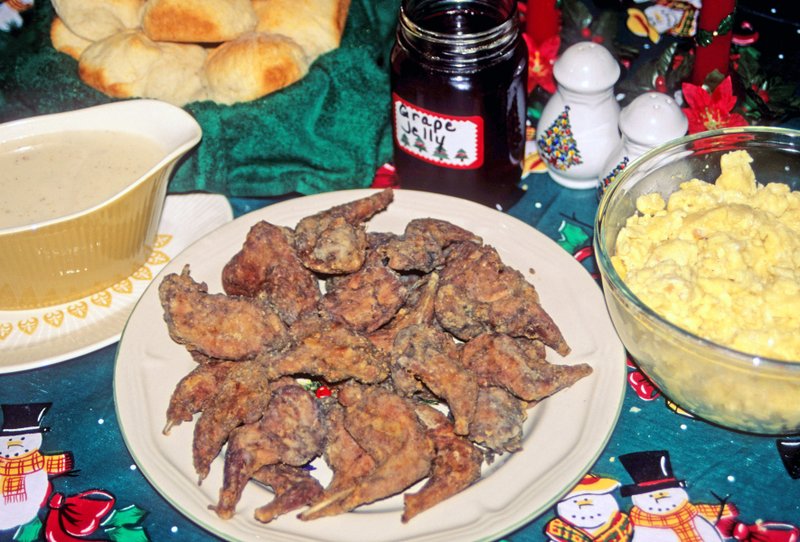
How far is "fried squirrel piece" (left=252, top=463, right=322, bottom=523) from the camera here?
1357 millimetres

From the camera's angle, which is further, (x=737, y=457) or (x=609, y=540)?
(x=737, y=457)

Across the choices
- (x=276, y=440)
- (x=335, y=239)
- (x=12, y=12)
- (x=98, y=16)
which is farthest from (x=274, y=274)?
(x=12, y=12)

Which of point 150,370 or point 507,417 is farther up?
point 507,417

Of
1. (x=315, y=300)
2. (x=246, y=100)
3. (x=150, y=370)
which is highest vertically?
(x=246, y=100)

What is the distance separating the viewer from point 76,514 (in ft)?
4.87

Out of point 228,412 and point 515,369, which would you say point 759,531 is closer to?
point 515,369

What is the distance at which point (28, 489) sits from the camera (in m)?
1.53

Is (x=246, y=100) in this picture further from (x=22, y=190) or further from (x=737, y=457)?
(x=737, y=457)

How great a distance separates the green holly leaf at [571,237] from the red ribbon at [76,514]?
111cm

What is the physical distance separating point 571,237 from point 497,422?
658 mm

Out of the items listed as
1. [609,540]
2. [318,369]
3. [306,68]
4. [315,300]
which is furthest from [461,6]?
[609,540]

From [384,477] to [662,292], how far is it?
595mm

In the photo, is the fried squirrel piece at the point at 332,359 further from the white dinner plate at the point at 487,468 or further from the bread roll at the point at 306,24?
the bread roll at the point at 306,24

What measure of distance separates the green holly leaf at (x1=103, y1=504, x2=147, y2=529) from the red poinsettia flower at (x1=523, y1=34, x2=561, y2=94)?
145 cm
